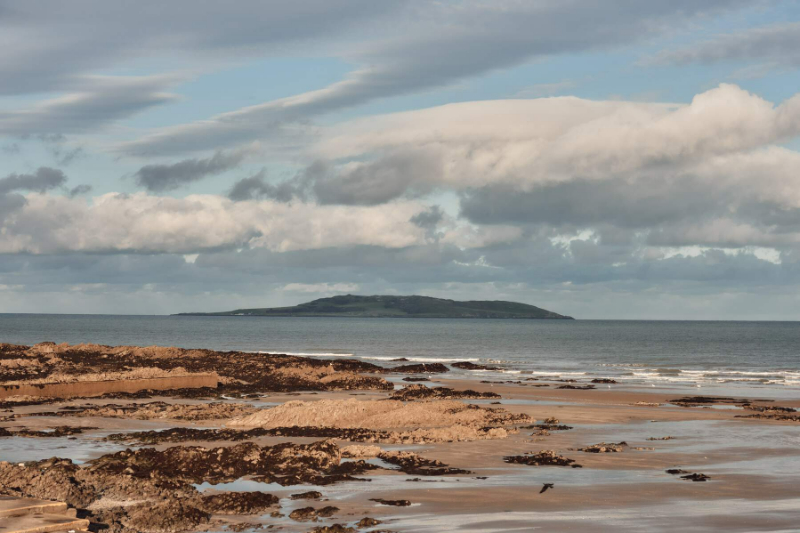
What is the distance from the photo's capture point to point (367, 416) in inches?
1079

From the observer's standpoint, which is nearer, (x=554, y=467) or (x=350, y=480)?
(x=350, y=480)

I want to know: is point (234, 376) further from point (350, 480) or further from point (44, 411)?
point (350, 480)

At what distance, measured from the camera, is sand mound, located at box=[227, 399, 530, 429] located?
26500 mm

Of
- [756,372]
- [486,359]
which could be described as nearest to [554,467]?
[756,372]

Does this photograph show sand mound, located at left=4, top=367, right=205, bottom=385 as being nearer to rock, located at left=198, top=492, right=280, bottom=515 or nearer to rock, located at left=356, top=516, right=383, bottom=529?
rock, located at left=198, top=492, right=280, bottom=515

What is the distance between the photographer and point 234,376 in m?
49.6

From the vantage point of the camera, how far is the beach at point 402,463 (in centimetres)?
1405

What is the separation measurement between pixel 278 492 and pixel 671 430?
55.0ft

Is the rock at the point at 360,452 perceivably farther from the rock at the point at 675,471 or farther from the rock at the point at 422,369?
the rock at the point at 422,369

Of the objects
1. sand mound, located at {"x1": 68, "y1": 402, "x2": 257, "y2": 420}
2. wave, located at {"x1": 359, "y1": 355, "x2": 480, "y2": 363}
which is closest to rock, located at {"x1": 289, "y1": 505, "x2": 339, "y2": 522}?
sand mound, located at {"x1": 68, "y1": 402, "x2": 257, "y2": 420}

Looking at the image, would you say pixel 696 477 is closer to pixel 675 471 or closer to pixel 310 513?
pixel 675 471

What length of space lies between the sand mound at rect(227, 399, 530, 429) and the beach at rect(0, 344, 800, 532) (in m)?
0.07

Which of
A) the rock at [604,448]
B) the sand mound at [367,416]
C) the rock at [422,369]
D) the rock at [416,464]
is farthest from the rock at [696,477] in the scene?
the rock at [422,369]

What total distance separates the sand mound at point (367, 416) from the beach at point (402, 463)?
0.24ft
